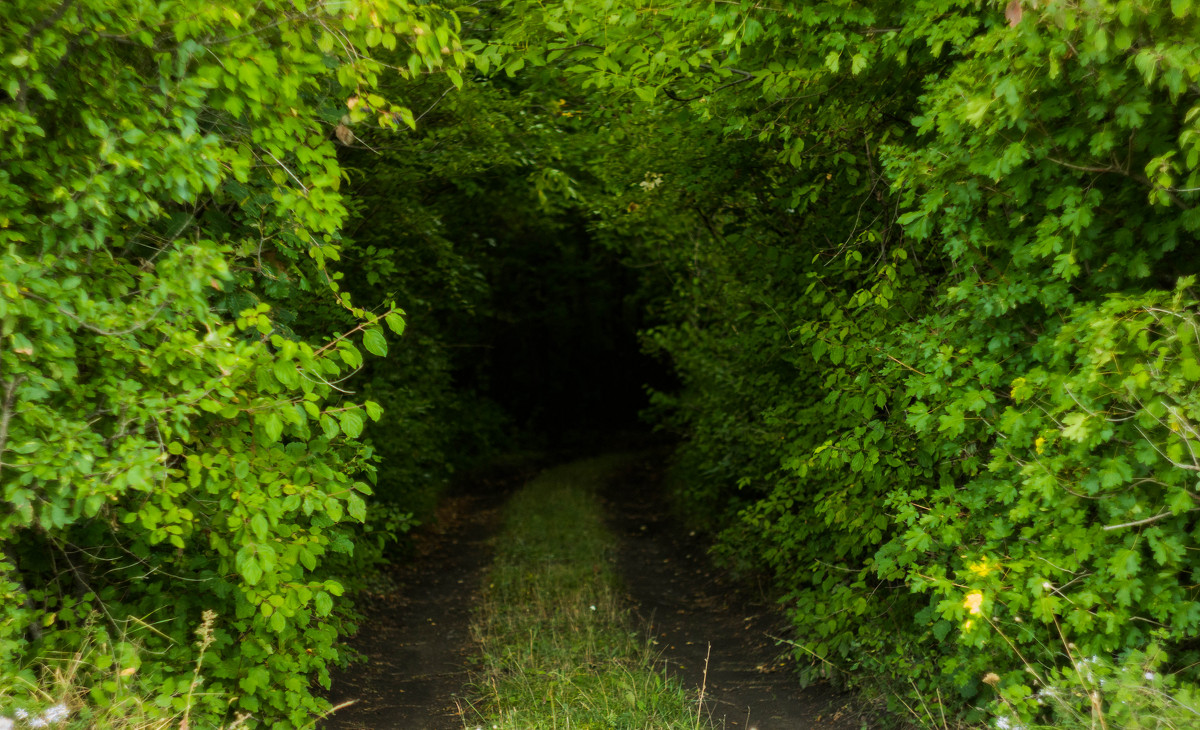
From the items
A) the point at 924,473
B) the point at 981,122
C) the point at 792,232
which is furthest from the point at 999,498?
the point at 792,232

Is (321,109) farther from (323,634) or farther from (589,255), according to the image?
(589,255)

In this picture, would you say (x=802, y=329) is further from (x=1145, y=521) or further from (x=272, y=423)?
(x=272, y=423)

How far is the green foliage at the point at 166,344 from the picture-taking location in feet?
10.2

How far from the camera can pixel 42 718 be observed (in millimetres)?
3117

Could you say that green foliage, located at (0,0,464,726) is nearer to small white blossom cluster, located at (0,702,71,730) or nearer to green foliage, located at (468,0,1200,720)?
small white blossom cluster, located at (0,702,71,730)

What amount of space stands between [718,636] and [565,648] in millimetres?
1904

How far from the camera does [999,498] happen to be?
3709 mm

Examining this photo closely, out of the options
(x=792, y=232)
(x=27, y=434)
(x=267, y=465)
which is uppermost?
(x=792, y=232)

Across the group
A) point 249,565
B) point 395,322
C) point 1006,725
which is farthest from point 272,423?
point 1006,725

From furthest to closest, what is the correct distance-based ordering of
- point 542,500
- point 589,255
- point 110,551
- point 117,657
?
point 589,255 < point 542,500 < point 110,551 < point 117,657

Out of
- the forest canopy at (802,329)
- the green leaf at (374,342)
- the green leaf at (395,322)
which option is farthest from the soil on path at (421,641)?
the green leaf at (395,322)

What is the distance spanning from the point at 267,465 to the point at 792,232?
194 inches

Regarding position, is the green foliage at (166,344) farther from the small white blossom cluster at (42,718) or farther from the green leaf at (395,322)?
the small white blossom cluster at (42,718)

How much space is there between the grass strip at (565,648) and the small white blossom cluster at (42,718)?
2382mm
